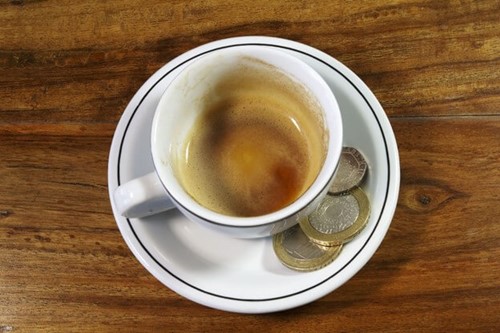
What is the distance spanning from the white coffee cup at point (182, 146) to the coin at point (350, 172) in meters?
0.07

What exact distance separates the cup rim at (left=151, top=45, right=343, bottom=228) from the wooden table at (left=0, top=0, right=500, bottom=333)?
0.21m

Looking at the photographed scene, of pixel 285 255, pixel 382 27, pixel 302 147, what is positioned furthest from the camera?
→ pixel 382 27

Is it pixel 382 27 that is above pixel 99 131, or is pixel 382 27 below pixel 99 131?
above

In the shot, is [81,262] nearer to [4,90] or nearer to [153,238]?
[153,238]

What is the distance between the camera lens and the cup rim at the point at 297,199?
83 centimetres

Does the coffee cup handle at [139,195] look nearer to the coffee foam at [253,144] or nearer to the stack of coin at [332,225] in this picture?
the coffee foam at [253,144]

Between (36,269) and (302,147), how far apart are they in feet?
1.57

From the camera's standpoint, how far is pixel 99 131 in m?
1.11

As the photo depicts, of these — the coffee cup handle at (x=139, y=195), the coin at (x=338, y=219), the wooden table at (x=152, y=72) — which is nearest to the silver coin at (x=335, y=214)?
the coin at (x=338, y=219)

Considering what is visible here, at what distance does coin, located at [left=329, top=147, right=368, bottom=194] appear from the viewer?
3.15 ft

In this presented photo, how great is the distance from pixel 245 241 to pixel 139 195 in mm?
188

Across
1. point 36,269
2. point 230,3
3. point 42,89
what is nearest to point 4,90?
point 42,89

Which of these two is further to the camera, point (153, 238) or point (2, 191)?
point (2, 191)

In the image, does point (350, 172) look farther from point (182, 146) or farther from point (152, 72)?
point (152, 72)
